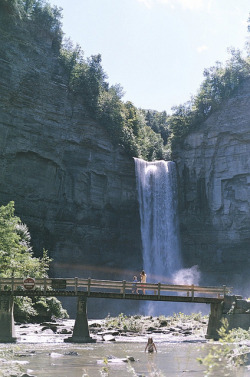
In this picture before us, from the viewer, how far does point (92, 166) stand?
53.8m

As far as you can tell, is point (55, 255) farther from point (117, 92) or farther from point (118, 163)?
point (117, 92)

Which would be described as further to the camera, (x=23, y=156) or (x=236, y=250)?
(x=236, y=250)

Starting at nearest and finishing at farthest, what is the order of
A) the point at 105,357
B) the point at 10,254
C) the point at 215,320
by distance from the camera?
the point at 105,357 < the point at 215,320 < the point at 10,254

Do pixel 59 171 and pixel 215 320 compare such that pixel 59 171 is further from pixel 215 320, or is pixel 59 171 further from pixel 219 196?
pixel 215 320

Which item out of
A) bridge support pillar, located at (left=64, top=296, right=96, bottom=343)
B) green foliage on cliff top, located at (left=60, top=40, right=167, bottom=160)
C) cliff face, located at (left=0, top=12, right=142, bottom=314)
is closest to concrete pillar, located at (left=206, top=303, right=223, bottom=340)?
bridge support pillar, located at (left=64, top=296, right=96, bottom=343)

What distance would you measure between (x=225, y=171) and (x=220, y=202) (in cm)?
368

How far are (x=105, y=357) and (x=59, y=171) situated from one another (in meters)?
40.5

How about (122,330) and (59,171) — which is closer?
(122,330)

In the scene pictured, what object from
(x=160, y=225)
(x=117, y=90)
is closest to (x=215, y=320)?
(x=160, y=225)

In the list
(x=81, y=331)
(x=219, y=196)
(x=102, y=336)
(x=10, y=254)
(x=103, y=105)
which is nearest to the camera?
(x=81, y=331)

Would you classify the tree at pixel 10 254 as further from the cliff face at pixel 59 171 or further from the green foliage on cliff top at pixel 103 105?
the green foliage on cliff top at pixel 103 105

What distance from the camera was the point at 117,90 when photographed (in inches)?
2793

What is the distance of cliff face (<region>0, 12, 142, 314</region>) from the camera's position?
48.6m

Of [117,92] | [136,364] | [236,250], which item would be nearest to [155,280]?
[236,250]
